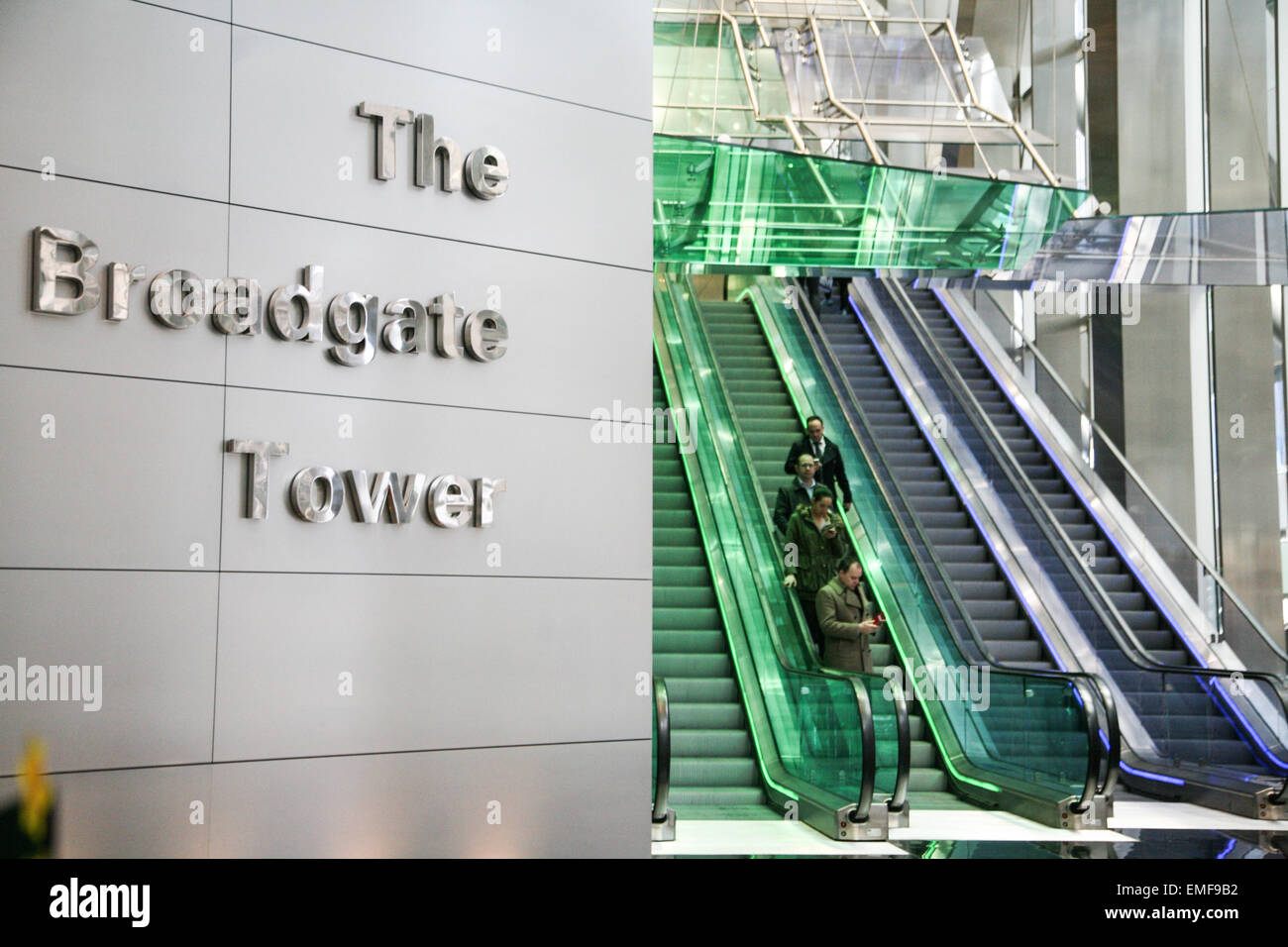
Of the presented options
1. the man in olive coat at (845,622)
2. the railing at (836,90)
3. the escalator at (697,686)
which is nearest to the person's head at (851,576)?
the man in olive coat at (845,622)

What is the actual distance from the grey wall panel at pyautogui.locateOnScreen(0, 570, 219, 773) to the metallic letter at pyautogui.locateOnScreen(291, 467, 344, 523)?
1.26 feet

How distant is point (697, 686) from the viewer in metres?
9.51

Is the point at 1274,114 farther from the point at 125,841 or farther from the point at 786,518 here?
the point at 125,841

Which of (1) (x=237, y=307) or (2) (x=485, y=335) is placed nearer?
(1) (x=237, y=307)

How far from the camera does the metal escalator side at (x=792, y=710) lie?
780 centimetres

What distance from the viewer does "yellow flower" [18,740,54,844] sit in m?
3.74

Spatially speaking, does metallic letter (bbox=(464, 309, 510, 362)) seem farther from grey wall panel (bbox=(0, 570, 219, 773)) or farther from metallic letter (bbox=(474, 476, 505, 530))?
grey wall panel (bbox=(0, 570, 219, 773))

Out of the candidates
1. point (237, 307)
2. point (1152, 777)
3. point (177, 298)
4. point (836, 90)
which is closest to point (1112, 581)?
point (1152, 777)

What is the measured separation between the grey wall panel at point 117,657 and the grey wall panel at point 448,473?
10.6 inches

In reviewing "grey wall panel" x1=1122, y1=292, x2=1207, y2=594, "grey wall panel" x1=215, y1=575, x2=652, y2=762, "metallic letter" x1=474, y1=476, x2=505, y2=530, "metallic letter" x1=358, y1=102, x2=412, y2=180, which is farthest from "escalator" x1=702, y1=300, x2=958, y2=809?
"metallic letter" x1=358, y1=102, x2=412, y2=180

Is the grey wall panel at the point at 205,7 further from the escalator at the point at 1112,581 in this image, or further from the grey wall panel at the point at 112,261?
the escalator at the point at 1112,581

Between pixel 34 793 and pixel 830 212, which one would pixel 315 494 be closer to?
pixel 34 793

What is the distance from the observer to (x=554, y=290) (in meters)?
5.11

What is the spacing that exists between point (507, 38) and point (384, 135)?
75cm
